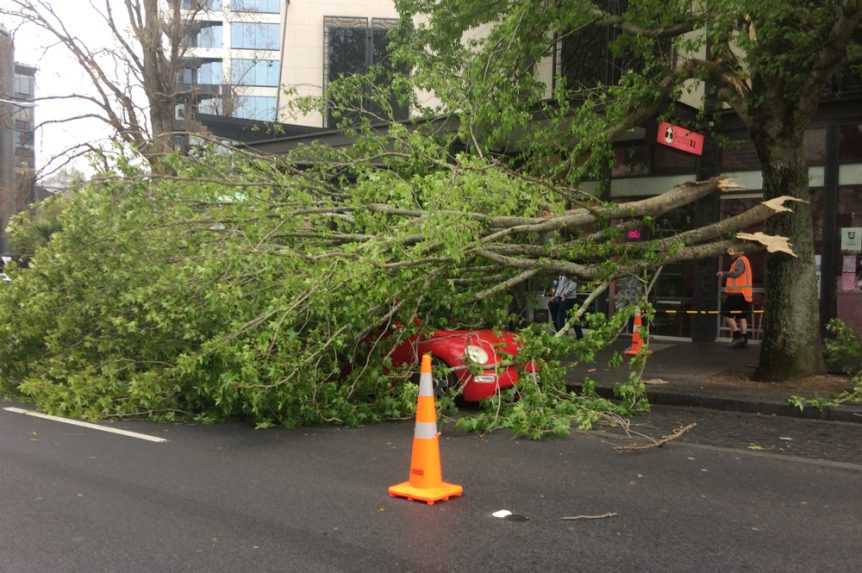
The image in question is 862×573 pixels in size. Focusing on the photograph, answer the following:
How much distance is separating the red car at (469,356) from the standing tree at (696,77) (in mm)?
2525

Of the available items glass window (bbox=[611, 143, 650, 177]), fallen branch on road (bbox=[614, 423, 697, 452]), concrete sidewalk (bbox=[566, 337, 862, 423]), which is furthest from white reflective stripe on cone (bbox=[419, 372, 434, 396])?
glass window (bbox=[611, 143, 650, 177])

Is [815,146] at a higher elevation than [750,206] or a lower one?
higher

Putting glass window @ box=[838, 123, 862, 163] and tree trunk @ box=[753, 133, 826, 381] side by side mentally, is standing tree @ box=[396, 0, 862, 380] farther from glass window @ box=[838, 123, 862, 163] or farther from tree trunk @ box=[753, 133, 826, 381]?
glass window @ box=[838, 123, 862, 163]

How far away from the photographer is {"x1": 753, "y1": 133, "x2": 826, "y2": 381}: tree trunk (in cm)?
946

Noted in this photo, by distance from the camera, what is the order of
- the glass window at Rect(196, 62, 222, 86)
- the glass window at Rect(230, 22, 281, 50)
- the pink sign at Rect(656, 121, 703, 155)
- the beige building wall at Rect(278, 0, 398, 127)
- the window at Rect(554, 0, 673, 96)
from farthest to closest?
the glass window at Rect(196, 62, 222, 86) < the glass window at Rect(230, 22, 281, 50) < the beige building wall at Rect(278, 0, 398, 127) < the window at Rect(554, 0, 673, 96) < the pink sign at Rect(656, 121, 703, 155)

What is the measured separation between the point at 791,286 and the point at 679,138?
10.6 ft

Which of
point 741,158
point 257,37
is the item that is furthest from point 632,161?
point 257,37

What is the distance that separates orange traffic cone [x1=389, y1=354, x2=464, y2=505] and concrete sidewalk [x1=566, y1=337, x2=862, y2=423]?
359 cm

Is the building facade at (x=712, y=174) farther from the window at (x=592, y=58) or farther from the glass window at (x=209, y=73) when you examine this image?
the glass window at (x=209, y=73)

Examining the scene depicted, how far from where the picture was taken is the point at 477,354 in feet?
27.3

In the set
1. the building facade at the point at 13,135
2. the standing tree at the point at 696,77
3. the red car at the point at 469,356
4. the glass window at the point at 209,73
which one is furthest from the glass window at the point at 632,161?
the glass window at the point at 209,73

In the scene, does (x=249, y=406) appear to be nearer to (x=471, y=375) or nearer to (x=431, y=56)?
(x=471, y=375)

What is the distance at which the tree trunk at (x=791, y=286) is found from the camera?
9461 mm

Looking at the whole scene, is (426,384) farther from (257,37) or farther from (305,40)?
(257,37)
